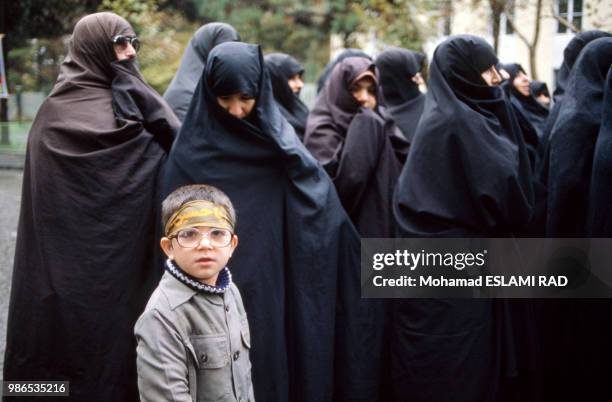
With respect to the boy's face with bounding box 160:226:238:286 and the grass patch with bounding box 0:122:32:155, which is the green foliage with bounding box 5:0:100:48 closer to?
the grass patch with bounding box 0:122:32:155

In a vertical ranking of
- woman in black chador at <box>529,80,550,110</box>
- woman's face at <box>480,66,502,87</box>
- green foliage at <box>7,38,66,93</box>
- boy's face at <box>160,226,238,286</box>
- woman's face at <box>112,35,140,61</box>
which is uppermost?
woman's face at <box>112,35,140,61</box>

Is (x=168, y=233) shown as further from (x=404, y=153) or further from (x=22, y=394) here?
(x=404, y=153)

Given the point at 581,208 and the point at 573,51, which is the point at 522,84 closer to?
the point at 573,51

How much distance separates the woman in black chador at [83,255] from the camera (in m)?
3.16

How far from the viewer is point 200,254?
225cm

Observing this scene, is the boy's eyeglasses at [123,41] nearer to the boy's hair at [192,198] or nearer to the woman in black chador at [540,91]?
the boy's hair at [192,198]

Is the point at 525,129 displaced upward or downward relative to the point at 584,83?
downward

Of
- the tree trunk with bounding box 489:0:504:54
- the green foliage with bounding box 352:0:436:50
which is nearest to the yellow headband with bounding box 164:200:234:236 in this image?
the tree trunk with bounding box 489:0:504:54

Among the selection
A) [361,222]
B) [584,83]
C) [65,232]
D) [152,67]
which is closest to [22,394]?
[65,232]

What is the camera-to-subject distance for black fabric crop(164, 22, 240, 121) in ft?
14.2

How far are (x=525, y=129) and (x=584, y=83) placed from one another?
3.43 feet

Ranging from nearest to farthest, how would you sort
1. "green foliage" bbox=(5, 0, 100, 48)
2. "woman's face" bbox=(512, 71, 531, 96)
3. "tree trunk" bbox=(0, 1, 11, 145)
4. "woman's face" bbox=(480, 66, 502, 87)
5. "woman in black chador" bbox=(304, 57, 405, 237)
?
"woman's face" bbox=(480, 66, 502, 87) < "woman in black chador" bbox=(304, 57, 405, 237) < "woman's face" bbox=(512, 71, 531, 96) < "tree trunk" bbox=(0, 1, 11, 145) < "green foliage" bbox=(5, 0, 100, 48)

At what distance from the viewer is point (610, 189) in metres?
3.09

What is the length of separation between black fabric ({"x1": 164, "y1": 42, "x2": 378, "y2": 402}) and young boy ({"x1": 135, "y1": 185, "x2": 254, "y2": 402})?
0.70 m
